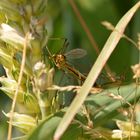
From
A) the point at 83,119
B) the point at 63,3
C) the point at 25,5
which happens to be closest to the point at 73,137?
the point at 83,119

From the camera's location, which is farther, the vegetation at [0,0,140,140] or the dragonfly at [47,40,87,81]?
the dragonfly at [47,40,87,81]

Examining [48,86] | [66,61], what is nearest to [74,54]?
[66,61]

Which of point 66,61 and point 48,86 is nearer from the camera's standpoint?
point 48,86

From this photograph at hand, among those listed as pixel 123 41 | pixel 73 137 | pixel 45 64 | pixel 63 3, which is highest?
pixel 63 3

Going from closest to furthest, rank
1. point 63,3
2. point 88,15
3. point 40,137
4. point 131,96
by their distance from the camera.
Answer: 1. point 40,137
2. point 131,96
3. point 63,3
4. point 88,15

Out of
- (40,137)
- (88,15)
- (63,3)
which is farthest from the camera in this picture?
(88,15)

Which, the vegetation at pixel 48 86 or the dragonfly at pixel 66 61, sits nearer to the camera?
the vegetation at pixel 48 86

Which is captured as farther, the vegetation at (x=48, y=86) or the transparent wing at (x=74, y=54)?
the transparent wing at (x=74, y=54)

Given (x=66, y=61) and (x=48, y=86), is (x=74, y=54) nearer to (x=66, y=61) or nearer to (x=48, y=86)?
(x=66, y=61)

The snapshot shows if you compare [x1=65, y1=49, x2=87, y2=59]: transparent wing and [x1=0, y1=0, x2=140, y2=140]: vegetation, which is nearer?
[x1=0, y1=0, x2=140, y2=140]: vegetation

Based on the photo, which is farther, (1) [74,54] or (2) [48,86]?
(1) [74,54]

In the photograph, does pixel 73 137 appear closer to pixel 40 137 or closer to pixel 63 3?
pixel 40 137
